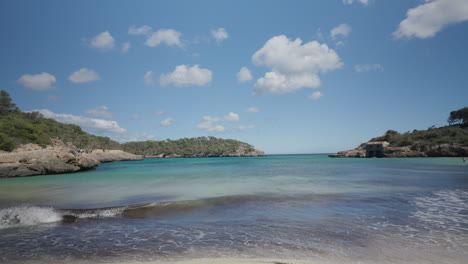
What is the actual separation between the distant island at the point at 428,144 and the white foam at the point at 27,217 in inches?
3424

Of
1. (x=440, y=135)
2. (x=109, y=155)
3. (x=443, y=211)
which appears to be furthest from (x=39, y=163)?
(x=440, y=135)

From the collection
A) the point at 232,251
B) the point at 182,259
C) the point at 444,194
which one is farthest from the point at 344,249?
the point at 444,194

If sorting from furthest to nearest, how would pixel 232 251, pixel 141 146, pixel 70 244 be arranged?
pixel 141 146
pixel 70 244
pixel 232 251

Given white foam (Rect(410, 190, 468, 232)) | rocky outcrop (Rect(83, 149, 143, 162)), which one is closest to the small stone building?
white foam (Rect(410, 190, 468, 232))

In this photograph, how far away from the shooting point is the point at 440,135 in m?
74.3

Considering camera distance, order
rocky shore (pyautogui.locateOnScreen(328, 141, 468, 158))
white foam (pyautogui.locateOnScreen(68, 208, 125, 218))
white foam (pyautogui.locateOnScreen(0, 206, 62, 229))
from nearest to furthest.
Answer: white foam (pyautogui.locateOnScreen(0, 206, 62, 229))
white foam (pyautogui.locateOnScreen(68, 208, 125, 218))
rocky shore (pyautogui.locateOnScreen(328, 141, 468, 158))

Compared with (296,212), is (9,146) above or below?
above

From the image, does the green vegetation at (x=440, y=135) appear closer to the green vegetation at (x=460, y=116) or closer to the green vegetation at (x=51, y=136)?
the green vegetation at (x=460, y=116)

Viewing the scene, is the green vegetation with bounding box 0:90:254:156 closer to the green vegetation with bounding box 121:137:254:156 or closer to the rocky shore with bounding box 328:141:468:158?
the green vegetation with bounding box 121:137:254:156

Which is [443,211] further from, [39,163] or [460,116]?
[460,116]

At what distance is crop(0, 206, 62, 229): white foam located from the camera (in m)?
7.45

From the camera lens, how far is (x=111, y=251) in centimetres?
503

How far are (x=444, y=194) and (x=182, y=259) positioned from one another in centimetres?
1396

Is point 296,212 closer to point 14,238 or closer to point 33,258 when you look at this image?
point 33,258
